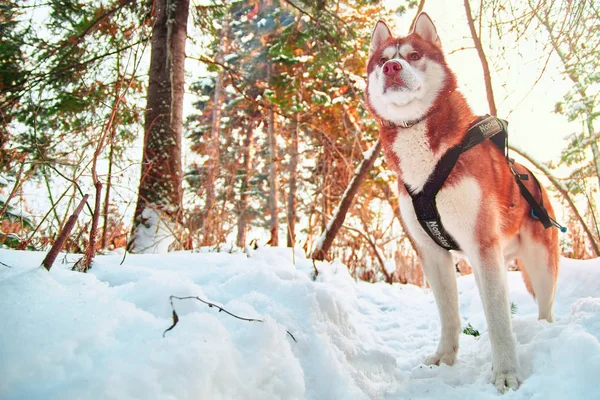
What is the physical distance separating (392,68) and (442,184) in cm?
77

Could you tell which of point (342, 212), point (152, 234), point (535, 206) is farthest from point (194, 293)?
point (342, 212)

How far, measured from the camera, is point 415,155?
2.07 meters

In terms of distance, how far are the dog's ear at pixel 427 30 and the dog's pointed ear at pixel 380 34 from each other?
0.72 feet

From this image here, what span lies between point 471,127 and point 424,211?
60 cm

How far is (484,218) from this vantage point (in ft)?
6.22

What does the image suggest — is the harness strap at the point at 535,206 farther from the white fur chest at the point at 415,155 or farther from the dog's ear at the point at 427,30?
the dog's ear at the point at 427,30

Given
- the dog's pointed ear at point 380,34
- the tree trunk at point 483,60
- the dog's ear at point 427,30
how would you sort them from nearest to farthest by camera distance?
the dog's ear at point 427,30, the dog's pointed ear at point 380,34, the tree trunk at point 483,60

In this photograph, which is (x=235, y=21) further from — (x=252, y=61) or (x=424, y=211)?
(x=424, y=211)

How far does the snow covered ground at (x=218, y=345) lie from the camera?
98 centimetres

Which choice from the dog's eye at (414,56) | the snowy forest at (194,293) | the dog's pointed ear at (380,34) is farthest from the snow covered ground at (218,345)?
the dog's pointed ear at (380,34)

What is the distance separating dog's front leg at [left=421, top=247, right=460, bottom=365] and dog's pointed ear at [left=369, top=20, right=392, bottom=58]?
1551mm

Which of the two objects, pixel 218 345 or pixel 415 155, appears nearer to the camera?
pixel 218 345

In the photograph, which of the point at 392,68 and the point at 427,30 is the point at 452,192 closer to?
the point at 392,68

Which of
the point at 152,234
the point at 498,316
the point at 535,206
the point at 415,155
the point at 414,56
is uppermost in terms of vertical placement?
the point at 414,56
